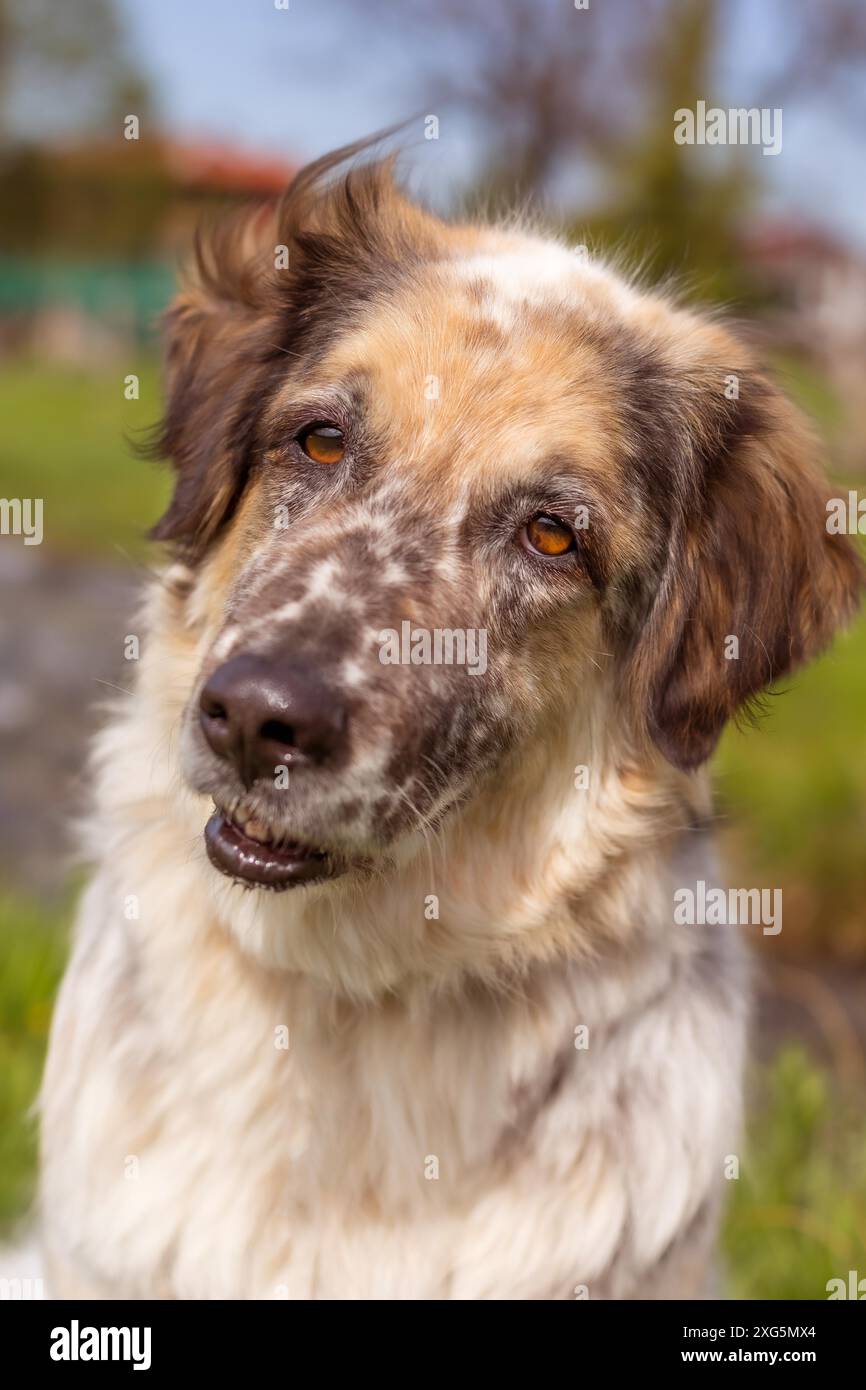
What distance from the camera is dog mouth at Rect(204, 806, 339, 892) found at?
9.09ft

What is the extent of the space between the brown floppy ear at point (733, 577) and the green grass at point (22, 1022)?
261cm

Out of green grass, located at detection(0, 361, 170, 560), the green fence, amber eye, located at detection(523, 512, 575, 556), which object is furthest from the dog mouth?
the green fence

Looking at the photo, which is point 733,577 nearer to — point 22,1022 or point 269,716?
point 269,716

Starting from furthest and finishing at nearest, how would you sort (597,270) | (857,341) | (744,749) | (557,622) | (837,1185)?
1. (857,341)
2. (744,749)
3. (837,1185)
4. (597,270)
5. (557,622)

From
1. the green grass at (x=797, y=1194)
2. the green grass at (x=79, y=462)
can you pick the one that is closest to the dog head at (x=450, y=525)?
the green grass at (x=797, y=1194)

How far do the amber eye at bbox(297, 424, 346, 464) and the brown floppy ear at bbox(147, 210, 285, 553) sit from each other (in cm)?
26

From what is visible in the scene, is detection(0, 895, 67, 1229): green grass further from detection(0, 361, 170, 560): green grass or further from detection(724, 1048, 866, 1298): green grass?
detection(0, 361, 170, 560): green grass

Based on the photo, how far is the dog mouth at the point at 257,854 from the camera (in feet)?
9.09

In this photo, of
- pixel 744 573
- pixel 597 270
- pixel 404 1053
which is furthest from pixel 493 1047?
pixel 597 270

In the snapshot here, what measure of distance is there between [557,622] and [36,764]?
205 inches

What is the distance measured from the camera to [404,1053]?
3.31 meters

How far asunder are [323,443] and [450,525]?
41 centimetres

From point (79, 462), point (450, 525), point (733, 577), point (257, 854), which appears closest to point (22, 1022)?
point (257, 854)
